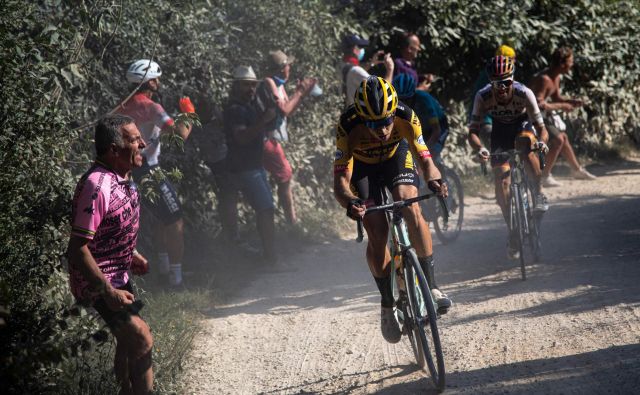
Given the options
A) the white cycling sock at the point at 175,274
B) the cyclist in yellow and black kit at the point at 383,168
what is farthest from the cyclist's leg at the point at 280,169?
the cyclist in yellow and black kit at the point at 383,168

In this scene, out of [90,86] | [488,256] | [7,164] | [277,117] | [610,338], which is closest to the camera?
[7,164]

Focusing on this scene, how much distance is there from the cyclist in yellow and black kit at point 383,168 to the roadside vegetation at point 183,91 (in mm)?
1656

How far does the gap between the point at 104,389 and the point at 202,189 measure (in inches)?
176

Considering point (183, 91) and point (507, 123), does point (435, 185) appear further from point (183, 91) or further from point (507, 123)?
point (183, 91)

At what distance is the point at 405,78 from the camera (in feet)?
29.1

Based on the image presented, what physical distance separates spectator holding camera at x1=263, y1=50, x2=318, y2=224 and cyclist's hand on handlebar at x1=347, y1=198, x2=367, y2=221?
14.1 feet

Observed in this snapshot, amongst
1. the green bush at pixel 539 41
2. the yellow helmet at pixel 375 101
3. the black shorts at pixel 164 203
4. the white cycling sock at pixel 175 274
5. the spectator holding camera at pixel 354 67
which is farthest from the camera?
the green bush at pixel 539 41

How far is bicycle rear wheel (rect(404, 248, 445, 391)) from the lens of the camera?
5.19 m

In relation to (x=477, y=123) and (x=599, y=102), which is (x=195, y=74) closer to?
(x=477, y=123)

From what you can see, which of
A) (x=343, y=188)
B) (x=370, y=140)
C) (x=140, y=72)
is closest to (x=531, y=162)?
(x=370, y=140)

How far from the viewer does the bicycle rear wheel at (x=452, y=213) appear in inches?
388

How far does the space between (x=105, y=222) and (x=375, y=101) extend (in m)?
2.01

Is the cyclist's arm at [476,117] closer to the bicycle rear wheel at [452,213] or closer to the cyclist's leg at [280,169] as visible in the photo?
the bicycle rear wheel at [452,213]

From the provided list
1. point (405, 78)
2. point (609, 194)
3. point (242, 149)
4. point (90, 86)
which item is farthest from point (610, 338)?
point (609, 194)
